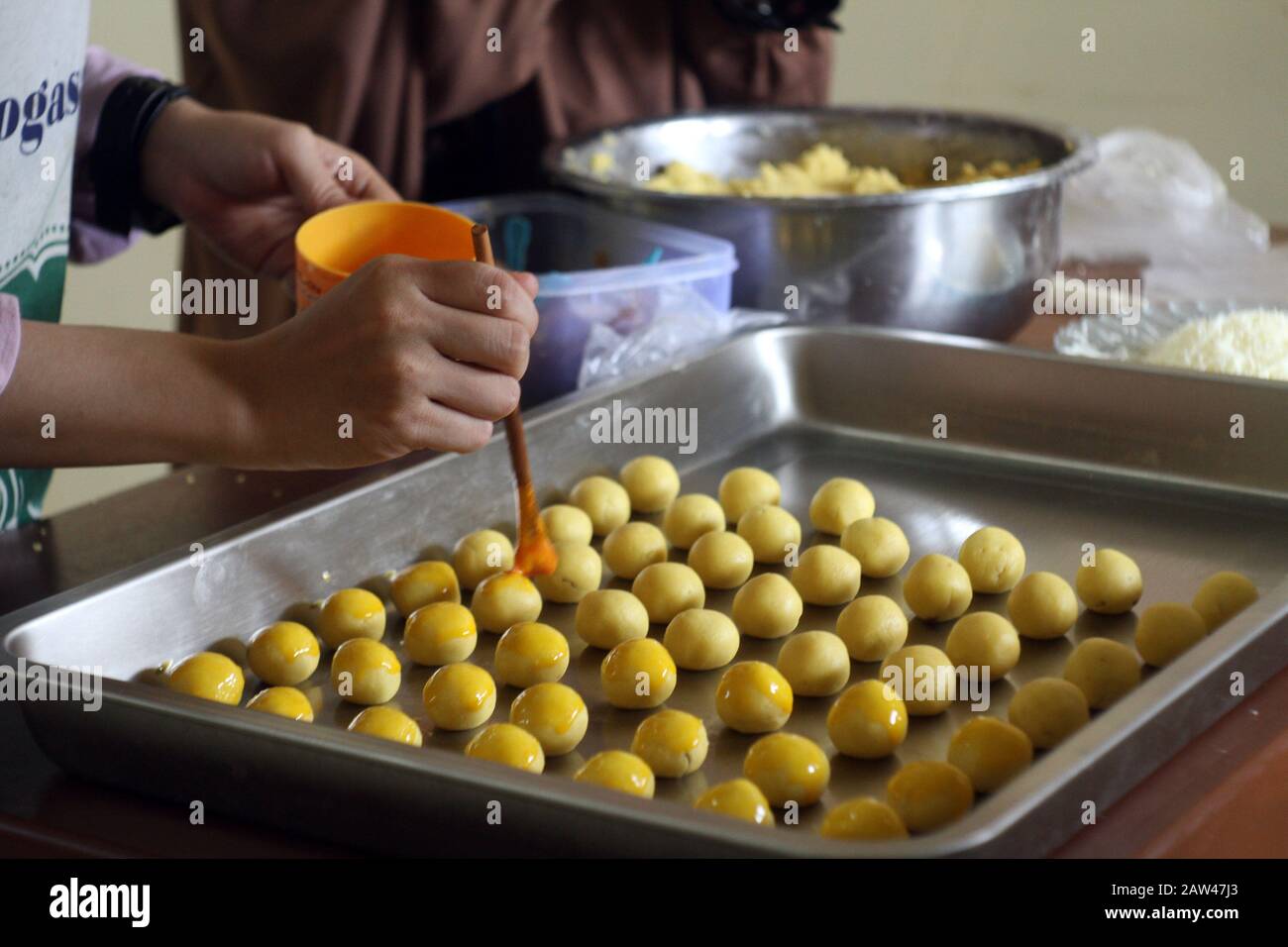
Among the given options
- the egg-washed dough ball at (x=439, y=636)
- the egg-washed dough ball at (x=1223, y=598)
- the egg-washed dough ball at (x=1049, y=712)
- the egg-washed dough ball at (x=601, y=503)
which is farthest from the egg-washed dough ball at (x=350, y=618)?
the egg-washed dough ball at (x=1223, y=598)

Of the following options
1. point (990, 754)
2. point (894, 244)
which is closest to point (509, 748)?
point (990, 754)

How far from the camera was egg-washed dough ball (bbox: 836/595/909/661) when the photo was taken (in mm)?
1067

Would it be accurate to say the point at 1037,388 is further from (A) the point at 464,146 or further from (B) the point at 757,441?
(A) the point at 464,146

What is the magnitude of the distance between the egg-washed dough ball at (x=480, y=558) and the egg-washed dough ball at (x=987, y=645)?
0.36 metres

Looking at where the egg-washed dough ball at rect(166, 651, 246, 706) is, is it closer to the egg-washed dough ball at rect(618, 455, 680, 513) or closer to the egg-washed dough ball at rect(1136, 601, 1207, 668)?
the egg-washed dough ball at rect(618, 455, 680, 513)

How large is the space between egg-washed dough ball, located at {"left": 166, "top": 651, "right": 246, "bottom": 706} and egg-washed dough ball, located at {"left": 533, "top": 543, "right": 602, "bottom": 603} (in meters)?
0.26

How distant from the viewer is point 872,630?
1.07 metres

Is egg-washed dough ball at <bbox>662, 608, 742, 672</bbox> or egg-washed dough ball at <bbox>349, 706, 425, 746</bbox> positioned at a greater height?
egg-washed dough ball at <bbox>662, 608, 742, 672</bbox>

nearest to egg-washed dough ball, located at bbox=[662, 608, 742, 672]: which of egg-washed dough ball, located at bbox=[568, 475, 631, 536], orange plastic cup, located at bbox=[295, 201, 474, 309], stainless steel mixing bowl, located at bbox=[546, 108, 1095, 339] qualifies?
egg-washed dough ball, located at bbox=[568, 475, 631, 536]

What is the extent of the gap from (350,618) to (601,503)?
0.29m

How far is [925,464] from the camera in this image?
1434 millimetres

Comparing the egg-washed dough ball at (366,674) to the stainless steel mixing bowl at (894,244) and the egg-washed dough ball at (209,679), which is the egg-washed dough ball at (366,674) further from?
the stainless steel mixing bowl at (894,244)

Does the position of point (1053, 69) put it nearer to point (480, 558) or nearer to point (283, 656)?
point (480, 558)
